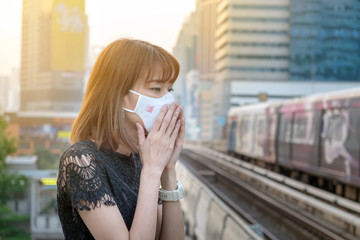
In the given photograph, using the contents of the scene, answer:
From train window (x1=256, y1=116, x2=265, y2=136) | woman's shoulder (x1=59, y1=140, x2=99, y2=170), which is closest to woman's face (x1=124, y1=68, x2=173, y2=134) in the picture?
woman's shoulder (x1=59, y1=140, x2=99, y2=170)

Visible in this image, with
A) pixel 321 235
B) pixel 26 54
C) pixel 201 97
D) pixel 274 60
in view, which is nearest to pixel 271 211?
pixel 321 235

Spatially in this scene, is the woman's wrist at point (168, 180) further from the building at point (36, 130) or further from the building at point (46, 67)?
the building at point (46, 67)

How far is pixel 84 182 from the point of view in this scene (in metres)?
2.04

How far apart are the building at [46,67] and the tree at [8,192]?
62380 mm

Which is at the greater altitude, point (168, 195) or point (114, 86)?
point (114, 86)

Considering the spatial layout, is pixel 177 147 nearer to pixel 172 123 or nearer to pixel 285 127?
pixel 172 123

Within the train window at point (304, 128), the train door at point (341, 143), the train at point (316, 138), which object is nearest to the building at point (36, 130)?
the train at point (316, 138)

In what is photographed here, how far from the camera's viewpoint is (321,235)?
1085cm

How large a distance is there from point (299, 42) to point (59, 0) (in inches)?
1905

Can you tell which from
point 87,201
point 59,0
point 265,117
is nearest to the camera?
point 87,201

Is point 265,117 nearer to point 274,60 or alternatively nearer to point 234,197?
point 234,197

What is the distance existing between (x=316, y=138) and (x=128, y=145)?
15.6 metres

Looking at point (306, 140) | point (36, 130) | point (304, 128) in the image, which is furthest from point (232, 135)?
point (36, 130)

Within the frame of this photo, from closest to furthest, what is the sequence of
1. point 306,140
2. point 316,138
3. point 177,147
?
point 177,147
point 316,138
point 306,140
